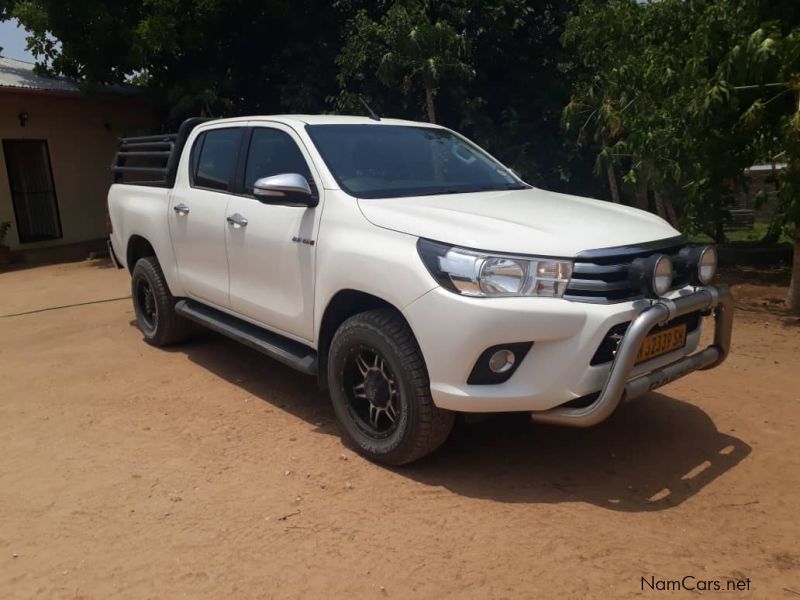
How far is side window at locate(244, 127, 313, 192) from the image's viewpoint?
4488 mm

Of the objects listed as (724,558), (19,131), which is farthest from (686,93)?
(19,131)

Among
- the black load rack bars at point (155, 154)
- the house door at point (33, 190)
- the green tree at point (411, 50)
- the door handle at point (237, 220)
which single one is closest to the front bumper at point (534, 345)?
the door handle at point (237, 220)

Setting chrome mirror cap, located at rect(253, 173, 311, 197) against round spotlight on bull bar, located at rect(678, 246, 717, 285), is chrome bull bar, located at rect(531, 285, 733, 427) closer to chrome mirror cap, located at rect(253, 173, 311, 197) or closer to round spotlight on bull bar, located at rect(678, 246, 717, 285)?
Result: round spotlight on bull bar, located at rect(678, 246, 717, 285)

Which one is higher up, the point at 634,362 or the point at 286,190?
the point at 286,190

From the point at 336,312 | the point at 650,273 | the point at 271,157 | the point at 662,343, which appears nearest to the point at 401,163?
the point at 271,157

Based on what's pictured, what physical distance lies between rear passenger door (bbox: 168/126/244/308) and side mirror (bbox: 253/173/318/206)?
96 centimetres

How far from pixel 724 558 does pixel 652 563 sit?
307 millimetres

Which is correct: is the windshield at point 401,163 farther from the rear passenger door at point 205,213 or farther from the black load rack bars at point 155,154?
the black load rack bars at point 155,154

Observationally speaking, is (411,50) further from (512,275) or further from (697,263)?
(512,275)

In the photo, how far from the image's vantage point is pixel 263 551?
309 cm

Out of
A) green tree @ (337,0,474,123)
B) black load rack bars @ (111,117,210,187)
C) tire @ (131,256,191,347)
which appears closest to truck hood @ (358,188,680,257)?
black load rack bars @ (111,117,210,187)

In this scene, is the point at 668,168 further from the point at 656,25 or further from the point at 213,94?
the point at 213,94

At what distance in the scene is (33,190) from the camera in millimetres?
14281

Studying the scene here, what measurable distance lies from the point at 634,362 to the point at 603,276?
41cm
